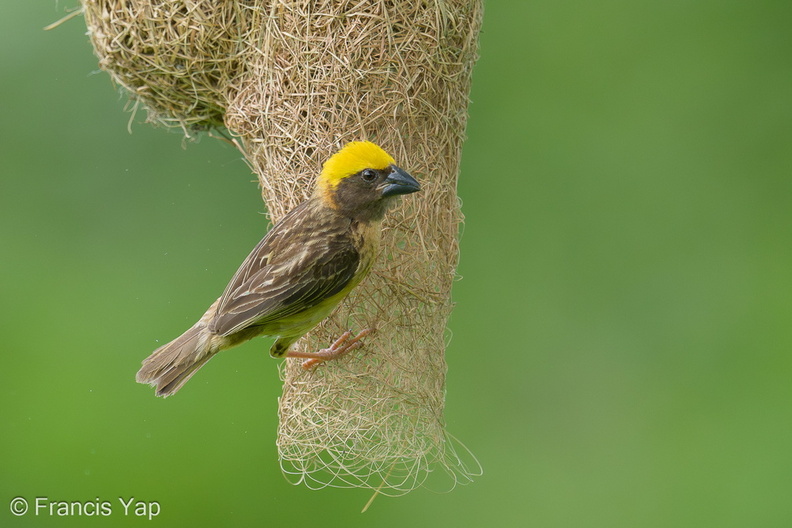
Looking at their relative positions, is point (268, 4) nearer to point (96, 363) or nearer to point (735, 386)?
point (96, 363)

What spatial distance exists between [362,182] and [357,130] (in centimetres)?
24

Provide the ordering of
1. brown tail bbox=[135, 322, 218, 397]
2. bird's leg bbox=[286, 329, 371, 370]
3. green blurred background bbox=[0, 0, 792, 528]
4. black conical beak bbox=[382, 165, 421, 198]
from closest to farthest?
black conical beak bbox=[382, 165, 421, 198]
brown tail bbox=[135, 322, 218, 397]
bird's leg bbox=[286, 329, 371, 370]
green blurred background bbox=[0, 0, 792, 528]

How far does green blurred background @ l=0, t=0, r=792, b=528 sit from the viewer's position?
5.03 metres

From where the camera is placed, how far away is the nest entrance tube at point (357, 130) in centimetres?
336

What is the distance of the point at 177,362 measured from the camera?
130 inches

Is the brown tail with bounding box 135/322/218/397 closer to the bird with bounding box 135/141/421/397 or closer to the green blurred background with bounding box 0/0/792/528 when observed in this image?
the bird with bounding box 135/141/421/397

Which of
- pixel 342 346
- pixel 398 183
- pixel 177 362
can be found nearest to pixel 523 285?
pixel 342 346

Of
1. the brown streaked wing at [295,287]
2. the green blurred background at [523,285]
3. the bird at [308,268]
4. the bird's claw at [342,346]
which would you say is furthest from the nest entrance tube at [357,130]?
the green blurred background at [523,285]

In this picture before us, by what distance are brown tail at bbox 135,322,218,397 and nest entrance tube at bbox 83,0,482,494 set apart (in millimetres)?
394

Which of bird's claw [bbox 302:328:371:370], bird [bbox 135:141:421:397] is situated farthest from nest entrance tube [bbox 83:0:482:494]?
bird [bbox 135:141:421:397]

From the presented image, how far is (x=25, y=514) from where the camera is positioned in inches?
194

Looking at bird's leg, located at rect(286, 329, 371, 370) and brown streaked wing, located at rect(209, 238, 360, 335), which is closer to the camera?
brown streaked wing, located at rect(209, 238, 360, 335)

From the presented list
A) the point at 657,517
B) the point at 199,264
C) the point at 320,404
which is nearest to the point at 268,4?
the point at 320,404

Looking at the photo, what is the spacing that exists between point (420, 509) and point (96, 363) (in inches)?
78.6
